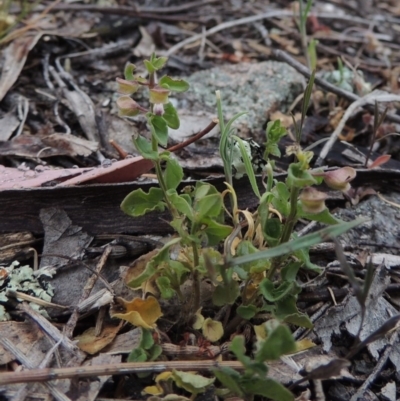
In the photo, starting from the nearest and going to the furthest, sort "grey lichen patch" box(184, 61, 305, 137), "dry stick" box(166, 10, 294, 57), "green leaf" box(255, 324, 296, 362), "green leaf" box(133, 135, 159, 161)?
1. "green leaf" box(255, 324, 296, 362)
2. "green leaf" box(133, 135, 159, 161)
3. "grey lichen patch" box(184, 61, 305, 137)
4. "dry stick" box(166, 10, 294, 57)

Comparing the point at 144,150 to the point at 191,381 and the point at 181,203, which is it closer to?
the point at 181,203

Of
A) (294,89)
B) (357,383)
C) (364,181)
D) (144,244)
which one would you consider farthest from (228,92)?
(357,383)

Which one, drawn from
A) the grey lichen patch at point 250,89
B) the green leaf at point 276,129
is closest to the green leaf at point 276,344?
the green leaf at point 276,129

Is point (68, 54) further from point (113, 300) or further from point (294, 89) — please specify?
point (113, 300)

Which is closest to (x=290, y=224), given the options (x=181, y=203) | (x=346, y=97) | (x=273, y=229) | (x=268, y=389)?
(x=273, y=229)

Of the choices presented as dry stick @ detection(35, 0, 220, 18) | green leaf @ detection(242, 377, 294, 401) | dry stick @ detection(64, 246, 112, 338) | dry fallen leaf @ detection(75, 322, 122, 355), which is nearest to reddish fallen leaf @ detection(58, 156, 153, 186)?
dry stick @ detection(64, 246, 112, 338)

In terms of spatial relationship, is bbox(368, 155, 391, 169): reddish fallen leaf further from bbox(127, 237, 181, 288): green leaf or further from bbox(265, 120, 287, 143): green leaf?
bbox(127, 237, 181, 288): green leaf
